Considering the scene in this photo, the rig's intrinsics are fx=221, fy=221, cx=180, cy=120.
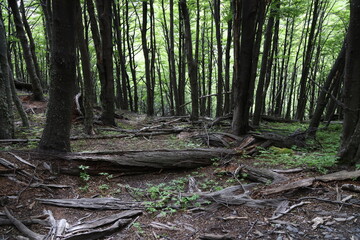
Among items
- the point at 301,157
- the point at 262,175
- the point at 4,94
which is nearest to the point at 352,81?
the point at 301,157

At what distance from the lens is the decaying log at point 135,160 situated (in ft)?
14.4

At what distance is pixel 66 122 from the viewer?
14.6ft

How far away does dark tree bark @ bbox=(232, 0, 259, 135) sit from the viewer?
642 cm

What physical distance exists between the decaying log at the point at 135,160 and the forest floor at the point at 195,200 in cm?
12

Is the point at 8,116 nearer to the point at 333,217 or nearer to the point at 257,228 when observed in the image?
the point at 257,228

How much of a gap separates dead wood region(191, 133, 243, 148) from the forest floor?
1223mm

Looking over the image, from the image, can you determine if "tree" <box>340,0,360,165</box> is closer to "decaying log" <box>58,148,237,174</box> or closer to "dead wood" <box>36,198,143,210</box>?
"decaying log" <box>58,148,237,174</box>

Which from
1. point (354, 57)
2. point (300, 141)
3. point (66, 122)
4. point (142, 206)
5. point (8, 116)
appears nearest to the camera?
point (142, 206)

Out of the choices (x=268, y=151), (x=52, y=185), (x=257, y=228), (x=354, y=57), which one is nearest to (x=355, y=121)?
(x=354, y=57)

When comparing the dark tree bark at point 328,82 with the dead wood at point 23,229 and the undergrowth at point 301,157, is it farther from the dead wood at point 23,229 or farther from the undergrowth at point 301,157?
the dead wood at point 23,229

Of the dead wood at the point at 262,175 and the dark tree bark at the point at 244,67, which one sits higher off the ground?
the dark tree bark at the point at 244,67

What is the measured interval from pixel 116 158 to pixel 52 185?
125 cm

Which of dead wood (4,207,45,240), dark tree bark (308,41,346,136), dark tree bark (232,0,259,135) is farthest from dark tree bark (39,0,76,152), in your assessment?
dark tree bark (308,41,346,136)

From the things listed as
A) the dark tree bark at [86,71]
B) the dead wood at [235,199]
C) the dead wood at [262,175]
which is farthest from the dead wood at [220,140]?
the dark tree bark at [86,71]
